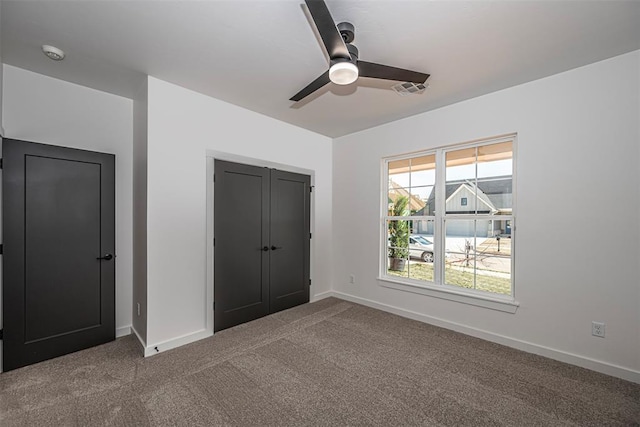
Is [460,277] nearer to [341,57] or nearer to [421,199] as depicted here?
[421,199]

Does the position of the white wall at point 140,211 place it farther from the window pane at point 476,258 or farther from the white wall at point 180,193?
the window pane at point 476,258

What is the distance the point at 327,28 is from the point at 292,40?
76cm

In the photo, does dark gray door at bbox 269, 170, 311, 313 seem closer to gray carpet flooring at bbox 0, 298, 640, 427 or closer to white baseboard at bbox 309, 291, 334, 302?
white baseboard at bbox 309, 291, 334, 302

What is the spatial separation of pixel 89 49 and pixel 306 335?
3.42 metres

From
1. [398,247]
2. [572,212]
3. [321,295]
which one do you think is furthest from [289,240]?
[572,212]

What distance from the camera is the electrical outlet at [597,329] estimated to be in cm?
245

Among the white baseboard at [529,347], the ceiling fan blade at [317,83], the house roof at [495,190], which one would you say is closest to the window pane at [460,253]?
the house roof at [495,190]

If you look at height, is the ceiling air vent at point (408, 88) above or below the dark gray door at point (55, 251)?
above

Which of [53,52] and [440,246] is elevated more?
[53,52]

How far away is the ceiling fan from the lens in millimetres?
1489

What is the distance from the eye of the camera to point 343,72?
177 cm

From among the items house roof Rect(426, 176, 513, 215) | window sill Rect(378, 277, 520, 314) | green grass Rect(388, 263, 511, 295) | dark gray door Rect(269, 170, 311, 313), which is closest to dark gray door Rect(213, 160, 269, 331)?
dark gray door Rect(269, 170, 311, 313)

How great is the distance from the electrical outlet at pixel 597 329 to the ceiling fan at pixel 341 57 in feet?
8.77

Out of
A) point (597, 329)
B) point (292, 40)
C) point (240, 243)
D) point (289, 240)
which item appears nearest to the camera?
point (292, 40)
